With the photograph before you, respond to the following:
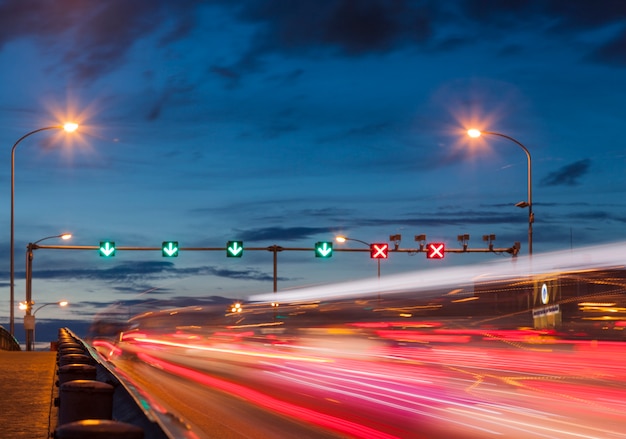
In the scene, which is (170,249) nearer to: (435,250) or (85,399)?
(435,250)

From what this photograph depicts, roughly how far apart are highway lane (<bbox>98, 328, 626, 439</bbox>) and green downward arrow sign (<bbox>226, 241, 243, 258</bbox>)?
14.1 metres

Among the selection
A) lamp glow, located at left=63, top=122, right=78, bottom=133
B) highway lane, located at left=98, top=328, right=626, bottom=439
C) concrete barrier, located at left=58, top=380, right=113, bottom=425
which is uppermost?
lamp glow, located at left=63, top=122, right=78, bottom=133

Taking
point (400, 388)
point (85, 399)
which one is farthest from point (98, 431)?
point (400, 388)

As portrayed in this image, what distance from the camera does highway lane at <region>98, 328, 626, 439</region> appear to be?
539 inches

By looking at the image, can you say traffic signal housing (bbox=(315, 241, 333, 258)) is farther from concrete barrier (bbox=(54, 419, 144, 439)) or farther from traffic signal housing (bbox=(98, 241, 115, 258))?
concrete barrier (bbox=(54, 419, 144, 439))

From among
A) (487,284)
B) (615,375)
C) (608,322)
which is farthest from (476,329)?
(615,375)

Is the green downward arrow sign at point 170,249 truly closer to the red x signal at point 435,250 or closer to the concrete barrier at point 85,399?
the red x signal at point 435,250

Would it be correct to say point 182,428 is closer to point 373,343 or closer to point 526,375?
point 526,375

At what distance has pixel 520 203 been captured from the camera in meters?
42.5

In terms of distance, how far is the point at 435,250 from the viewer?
51281 mm

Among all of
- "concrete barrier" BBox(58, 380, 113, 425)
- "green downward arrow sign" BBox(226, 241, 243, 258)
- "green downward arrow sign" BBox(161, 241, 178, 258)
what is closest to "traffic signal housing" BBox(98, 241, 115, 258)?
"green downward arrow sign" BBox(161, 241, 178, 258)

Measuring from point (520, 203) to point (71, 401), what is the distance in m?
36.6

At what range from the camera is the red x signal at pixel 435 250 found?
51094 mm

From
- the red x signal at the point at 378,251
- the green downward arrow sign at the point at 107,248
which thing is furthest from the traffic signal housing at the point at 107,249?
the red x signal at the point at 378,251
